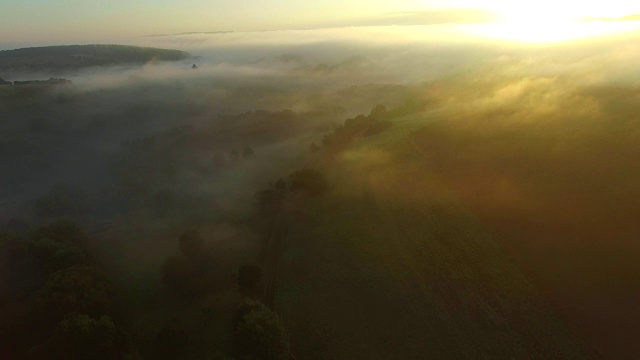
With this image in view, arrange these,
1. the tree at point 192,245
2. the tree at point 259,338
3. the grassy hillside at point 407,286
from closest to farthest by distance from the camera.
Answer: the tree at point 259,338 → the grassy hillside at point 407,286 → the tree at point 192,245

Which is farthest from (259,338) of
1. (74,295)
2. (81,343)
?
(74,295)

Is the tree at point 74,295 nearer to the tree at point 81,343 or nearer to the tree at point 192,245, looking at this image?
the tree at point 81,343

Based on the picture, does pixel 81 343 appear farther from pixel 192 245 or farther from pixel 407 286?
pixel 407 286

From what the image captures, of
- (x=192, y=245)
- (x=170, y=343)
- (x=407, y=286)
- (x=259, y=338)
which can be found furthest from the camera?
(x=192, y=245)

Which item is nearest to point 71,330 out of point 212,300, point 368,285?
point 212,300

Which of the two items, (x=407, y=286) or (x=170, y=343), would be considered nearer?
(x=170, y=343)

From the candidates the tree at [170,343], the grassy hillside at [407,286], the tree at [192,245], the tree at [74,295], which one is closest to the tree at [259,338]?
the grassy hillside at [407,286]

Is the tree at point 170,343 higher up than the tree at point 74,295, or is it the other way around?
the tree at point 74,295

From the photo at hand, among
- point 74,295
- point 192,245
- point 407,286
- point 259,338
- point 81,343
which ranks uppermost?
point 74,295
